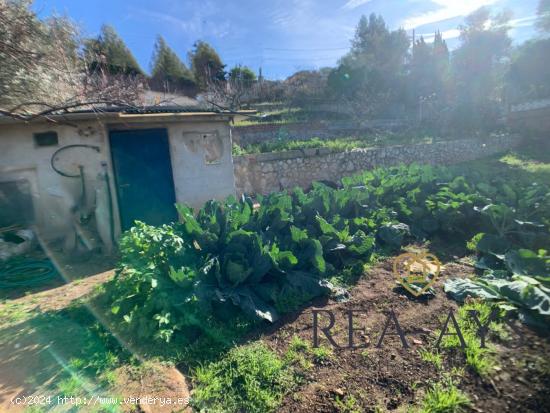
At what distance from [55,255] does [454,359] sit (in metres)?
6.26

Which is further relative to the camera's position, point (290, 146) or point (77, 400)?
point (290, 146)

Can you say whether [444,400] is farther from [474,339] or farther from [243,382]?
[243,382]

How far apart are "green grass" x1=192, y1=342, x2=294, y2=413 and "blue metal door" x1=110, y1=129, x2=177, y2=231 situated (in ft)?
14.8

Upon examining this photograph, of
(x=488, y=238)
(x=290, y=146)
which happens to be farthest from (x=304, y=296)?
(x=290, y=146)

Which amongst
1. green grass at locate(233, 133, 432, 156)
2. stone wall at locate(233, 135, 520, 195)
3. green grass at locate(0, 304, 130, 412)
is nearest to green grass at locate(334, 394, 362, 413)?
green grass at locate(0, 304, 130, 412)

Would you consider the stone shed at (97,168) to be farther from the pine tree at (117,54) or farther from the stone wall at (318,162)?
the pine tree at (117,54)

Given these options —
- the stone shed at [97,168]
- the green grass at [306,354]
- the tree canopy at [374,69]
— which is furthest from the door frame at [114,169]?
the tree canopy at [374,69]

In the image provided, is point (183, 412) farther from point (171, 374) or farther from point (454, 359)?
point (454, 359)

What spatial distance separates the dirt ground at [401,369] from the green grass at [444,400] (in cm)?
5

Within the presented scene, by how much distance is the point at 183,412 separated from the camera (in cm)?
221

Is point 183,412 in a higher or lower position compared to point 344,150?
lower

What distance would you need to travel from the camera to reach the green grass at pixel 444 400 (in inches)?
78.3

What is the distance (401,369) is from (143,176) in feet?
19.0

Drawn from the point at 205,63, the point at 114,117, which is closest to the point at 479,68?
the point at 205,63
